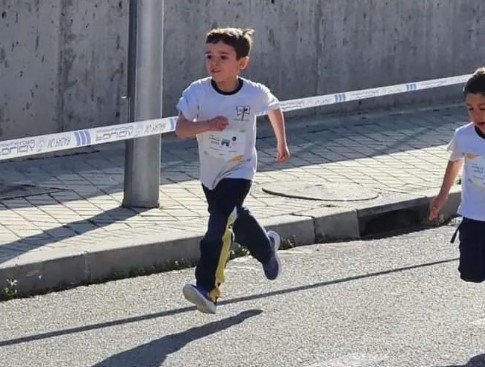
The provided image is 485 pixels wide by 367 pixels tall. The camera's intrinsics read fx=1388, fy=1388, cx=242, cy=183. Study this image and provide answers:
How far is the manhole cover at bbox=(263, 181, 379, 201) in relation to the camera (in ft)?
34.9

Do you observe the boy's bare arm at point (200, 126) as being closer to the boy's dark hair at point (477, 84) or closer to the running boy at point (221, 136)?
the running boy at point (221, 136)

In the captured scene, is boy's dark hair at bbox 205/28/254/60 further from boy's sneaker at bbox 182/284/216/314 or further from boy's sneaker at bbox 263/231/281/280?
boy's sneaker at bbox 182/284/216/314

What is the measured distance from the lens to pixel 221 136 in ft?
24.9

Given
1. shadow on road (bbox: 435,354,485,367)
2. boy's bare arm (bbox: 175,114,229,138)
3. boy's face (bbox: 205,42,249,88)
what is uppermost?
boy's face (bbox: 205,42,249,88)

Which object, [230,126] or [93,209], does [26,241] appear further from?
[230,126]

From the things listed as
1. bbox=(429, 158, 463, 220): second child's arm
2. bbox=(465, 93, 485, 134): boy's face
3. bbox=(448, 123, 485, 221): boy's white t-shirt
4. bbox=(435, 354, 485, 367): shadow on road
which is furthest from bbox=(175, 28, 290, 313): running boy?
bbox=(435, 354, 485, 367): shadow on road

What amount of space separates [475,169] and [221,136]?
1431 mm

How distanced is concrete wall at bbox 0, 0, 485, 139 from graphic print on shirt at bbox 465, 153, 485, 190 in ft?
18.6

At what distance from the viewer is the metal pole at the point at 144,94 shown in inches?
390

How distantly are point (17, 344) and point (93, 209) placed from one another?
3.03 metres

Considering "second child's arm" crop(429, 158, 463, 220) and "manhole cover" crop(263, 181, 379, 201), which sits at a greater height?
"second child's arm" crop(429, 158, 463, 220)

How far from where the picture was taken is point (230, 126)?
7.57m

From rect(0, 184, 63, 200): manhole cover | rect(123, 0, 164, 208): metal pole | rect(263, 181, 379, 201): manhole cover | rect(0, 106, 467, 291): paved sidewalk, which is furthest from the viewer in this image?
rect(263, 181, 379, 201): manhole cover

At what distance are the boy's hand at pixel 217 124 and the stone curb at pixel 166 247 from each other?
1471mm
